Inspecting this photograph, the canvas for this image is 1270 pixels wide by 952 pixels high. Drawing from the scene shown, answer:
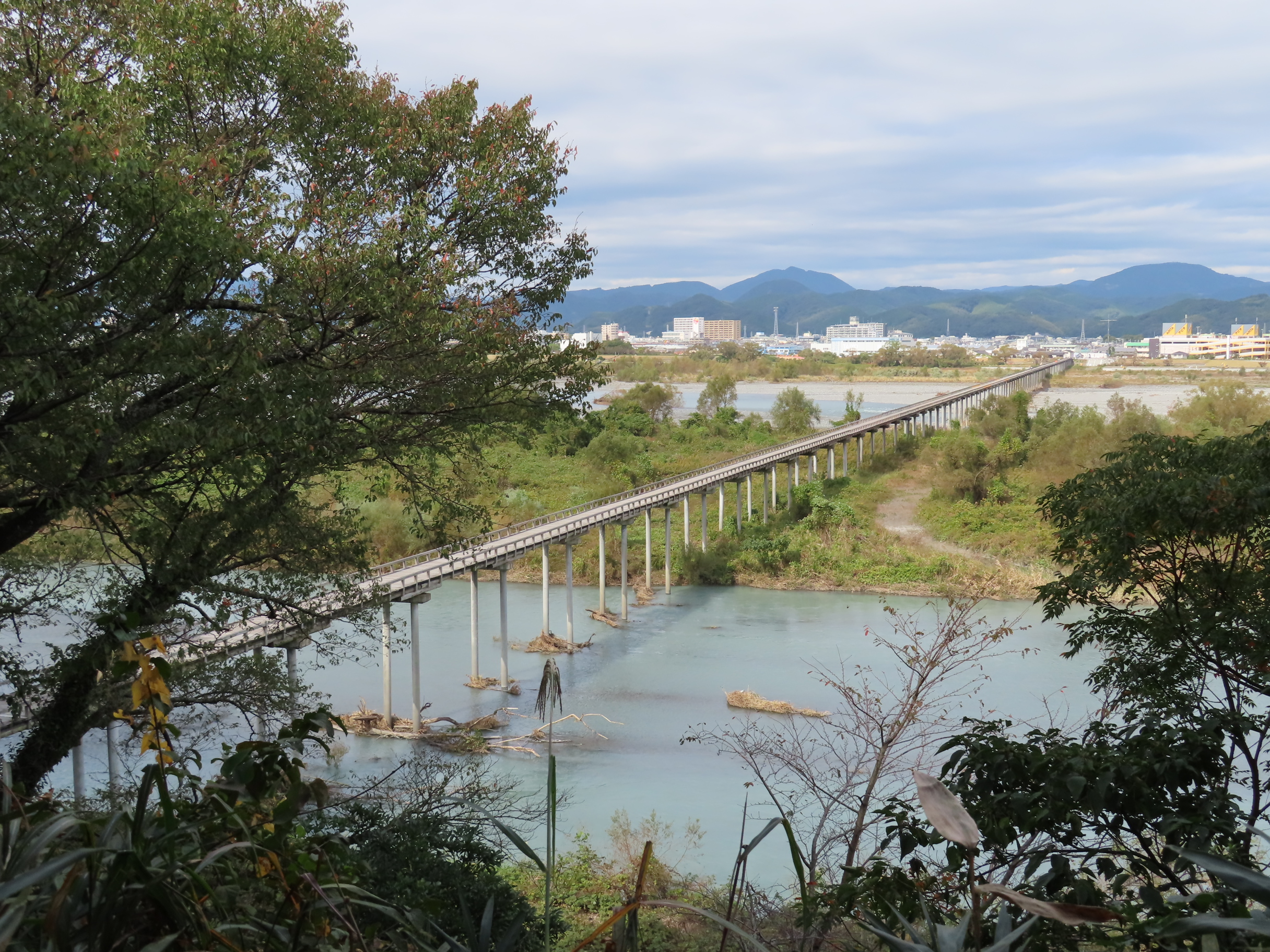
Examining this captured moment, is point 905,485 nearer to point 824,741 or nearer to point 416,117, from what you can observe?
point 824,741

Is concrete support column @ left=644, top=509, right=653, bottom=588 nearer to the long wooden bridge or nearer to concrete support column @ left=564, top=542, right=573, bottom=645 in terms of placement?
the long wooden bridge

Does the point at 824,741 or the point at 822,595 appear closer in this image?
the point at 824,741

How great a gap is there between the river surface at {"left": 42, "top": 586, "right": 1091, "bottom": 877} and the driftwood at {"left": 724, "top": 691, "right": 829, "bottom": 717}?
0.24 metres

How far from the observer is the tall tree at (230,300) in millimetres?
6086

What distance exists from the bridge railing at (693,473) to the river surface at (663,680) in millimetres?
1762

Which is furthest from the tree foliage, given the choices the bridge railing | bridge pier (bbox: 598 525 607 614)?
bridge pier (bbox: 598 525 607 614)

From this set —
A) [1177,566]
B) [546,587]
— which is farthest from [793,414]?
[1177,566]

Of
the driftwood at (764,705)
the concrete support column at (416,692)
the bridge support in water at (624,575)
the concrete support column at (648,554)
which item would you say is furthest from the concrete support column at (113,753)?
the concrete support column at (648,554)

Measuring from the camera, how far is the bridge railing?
19719 mm

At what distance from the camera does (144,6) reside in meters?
7.59

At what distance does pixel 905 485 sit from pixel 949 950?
40.6m

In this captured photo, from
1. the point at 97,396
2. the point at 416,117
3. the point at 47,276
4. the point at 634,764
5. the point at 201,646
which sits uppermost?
the point at 416,117

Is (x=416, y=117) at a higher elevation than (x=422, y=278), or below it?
higher

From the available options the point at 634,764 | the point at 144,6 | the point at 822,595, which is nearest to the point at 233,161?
the point at 144,6
